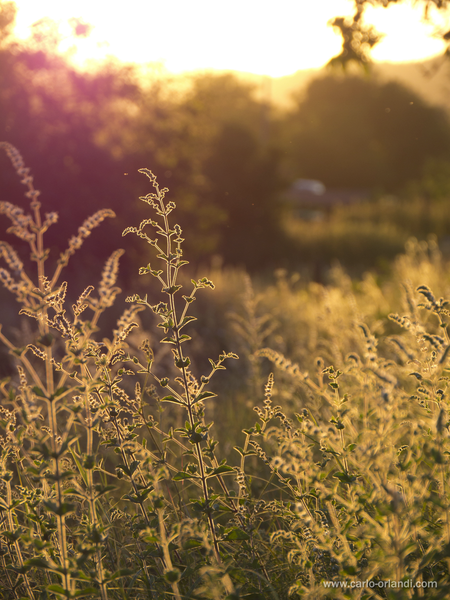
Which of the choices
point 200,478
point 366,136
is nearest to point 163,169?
point 200,478

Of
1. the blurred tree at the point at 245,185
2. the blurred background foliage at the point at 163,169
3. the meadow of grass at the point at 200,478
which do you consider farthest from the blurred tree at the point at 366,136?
the meadow of grass at the point at 200,478

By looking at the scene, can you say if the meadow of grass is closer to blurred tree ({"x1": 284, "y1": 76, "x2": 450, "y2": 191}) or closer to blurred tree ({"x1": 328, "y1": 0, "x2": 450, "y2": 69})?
blurred tree ({"x1": 328, "y1": 0, "x2": 450, "y2": 69})

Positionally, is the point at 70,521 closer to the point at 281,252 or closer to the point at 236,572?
the point at 236,572

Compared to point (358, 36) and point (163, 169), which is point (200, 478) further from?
point (163, 169)

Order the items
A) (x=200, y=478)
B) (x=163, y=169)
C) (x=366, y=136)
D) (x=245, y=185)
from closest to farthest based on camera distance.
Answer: (x=200, y=478), (x=163, y=169), (x=245, y=185), (x=366, y=136)

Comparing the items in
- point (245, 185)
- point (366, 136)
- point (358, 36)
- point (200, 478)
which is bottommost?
point (200, 478)

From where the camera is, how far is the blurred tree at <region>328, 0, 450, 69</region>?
403 cm

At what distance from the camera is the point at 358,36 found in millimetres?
4289

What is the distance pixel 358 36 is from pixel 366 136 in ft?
165

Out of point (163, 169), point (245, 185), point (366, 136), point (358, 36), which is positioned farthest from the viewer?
point (366, 136)

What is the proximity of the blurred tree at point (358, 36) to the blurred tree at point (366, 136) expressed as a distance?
142ft

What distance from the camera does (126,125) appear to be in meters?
12.1

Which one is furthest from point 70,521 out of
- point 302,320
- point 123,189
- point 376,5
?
point 123,189

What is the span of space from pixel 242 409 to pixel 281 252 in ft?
44.9
